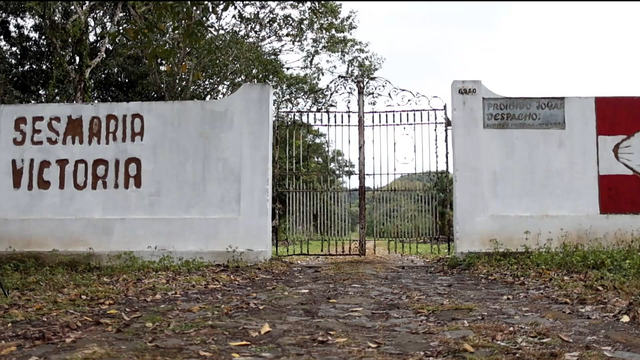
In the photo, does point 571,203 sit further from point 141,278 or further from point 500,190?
point 141,278

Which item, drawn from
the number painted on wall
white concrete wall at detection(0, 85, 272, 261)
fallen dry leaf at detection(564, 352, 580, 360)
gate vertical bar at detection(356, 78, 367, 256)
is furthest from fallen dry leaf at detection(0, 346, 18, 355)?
the number painted on wall

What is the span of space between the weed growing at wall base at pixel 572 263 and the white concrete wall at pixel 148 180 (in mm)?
3130

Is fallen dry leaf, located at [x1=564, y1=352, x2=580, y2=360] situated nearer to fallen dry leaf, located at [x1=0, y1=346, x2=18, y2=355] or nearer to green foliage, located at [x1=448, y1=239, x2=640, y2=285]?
green foliage, located at [x1=448, y1=239, x2=640, y2=285]

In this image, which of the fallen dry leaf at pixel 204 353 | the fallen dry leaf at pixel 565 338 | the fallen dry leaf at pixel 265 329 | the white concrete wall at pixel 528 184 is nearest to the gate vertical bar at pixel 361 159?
the white concrete wall at pixel 528 184

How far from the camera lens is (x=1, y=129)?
8680 mm

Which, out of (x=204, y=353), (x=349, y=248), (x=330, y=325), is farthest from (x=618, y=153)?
(x=204, y=353)

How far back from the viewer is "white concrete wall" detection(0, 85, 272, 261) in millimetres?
8375

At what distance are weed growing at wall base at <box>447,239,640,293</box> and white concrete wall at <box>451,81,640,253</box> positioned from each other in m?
0.15

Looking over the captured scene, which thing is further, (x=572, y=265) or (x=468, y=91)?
(x=468, y=91)

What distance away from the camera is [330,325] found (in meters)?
4.80

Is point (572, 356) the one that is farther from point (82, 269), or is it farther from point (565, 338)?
point (82, 269)

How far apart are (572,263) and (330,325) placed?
4.11m

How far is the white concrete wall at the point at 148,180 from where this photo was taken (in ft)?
27.5

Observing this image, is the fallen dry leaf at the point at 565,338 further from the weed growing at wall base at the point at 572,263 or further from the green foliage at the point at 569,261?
the green foliage at the point at 569,261
